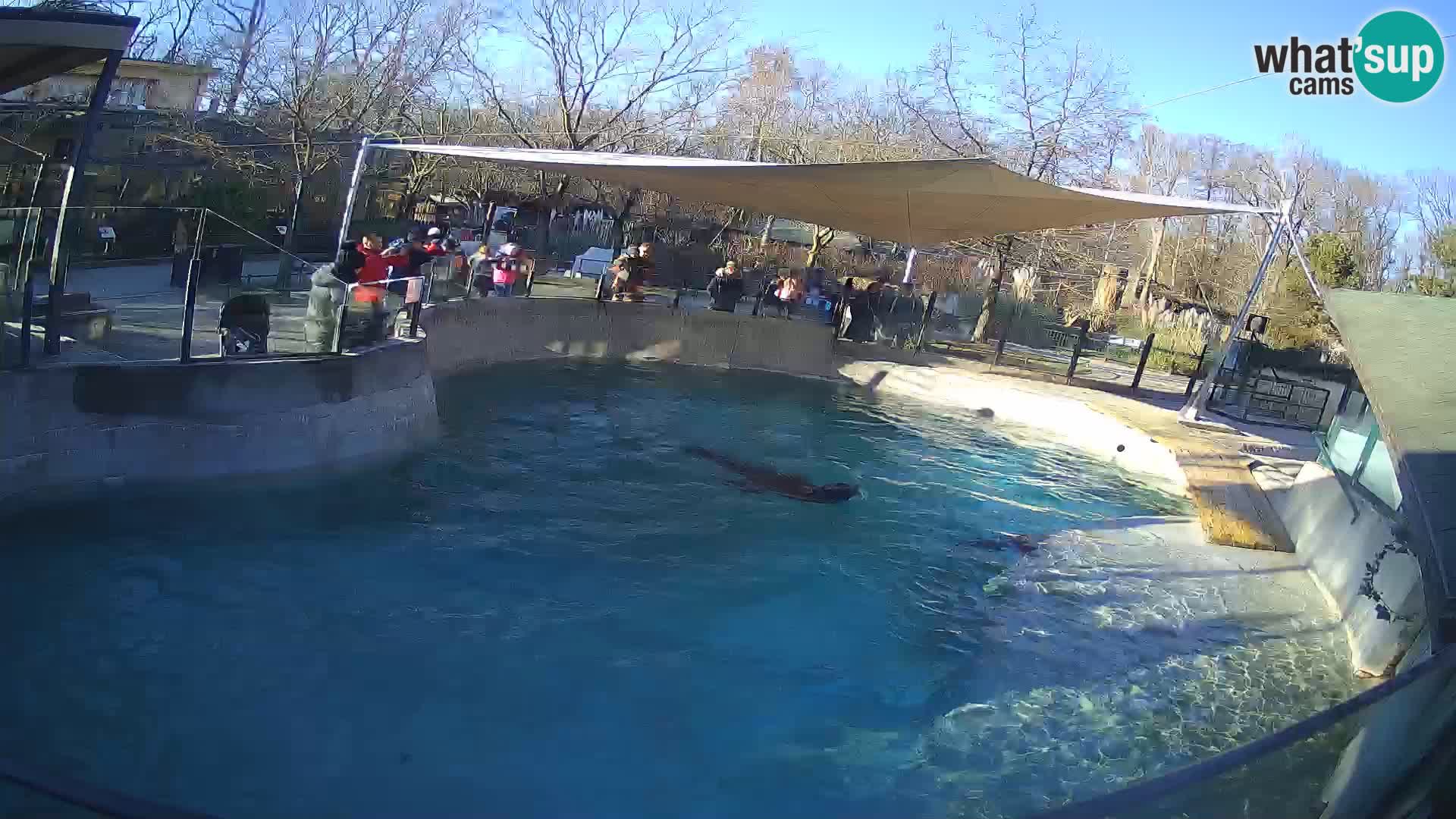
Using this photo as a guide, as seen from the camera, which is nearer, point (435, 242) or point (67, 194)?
point (67, 194)

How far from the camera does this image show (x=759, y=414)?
1322cm

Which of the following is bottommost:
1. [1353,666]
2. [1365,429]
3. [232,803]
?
[232,803]

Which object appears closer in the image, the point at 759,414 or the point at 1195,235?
the point at 759,414

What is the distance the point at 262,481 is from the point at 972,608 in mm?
5572

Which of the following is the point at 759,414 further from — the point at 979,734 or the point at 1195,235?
the point at 1195,235

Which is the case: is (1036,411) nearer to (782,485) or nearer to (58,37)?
(782,485)

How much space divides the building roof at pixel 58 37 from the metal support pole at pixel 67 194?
190 millimetres

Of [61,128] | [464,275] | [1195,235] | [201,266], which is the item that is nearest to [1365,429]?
[201,266]

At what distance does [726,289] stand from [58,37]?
34.5 ft

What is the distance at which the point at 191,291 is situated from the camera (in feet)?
24.4

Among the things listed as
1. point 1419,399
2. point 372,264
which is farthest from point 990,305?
point 1419,399

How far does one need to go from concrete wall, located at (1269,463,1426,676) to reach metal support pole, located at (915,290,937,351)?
24.4 ft

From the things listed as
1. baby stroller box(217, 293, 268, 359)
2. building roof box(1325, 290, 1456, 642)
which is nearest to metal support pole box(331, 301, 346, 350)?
baby stroller box(217, 293, 268, 359)

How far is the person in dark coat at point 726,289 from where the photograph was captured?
630 inches
